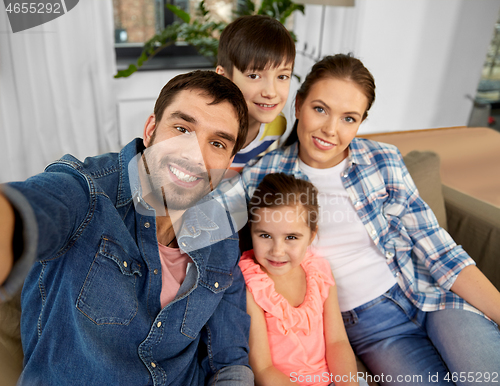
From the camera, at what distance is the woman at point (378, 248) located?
43.3 inches

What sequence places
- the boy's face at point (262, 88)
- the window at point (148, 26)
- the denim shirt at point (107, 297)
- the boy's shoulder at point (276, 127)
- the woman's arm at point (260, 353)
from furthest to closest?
the window at point (148, 26) < the boy's shoulder at point (276, 127) < the boy's face at point (262, 88) < the woman's arm at point (260, 353) < the denim shirt at point (107, 297)

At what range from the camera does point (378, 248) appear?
3.99ft

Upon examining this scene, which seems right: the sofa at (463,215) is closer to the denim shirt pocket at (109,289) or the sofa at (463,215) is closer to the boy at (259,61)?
Answer: the boy at (259,61)

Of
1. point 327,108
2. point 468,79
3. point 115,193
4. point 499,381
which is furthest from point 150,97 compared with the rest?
point 468,79

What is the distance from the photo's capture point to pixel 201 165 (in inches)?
30.8

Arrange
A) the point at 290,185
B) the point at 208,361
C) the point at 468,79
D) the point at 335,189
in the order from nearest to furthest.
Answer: the point at 208,361 → the point at 290,185 → the point at 335,189 → the point at 468,79

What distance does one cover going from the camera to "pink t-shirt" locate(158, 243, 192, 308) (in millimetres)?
868

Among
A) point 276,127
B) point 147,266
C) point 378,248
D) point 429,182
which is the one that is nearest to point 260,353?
point 147,266

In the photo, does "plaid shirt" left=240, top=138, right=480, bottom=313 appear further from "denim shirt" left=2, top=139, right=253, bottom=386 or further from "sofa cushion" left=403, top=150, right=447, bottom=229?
"denim shirt" left=2, top=139, right=253, bottom=386

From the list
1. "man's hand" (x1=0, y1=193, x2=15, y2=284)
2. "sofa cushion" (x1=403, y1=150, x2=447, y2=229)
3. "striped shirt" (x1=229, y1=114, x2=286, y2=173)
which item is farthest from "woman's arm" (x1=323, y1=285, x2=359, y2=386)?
"man's hand" (x1=0, y1=193, x2=15, y2=284)

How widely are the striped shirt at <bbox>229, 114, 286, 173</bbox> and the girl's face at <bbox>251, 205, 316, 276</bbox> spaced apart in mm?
273

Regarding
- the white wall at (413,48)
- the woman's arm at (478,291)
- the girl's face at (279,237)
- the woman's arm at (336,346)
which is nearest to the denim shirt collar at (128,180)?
the girl's face at (279,237)

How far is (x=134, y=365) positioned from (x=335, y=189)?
761mm

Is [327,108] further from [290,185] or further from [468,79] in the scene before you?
[468,79]
